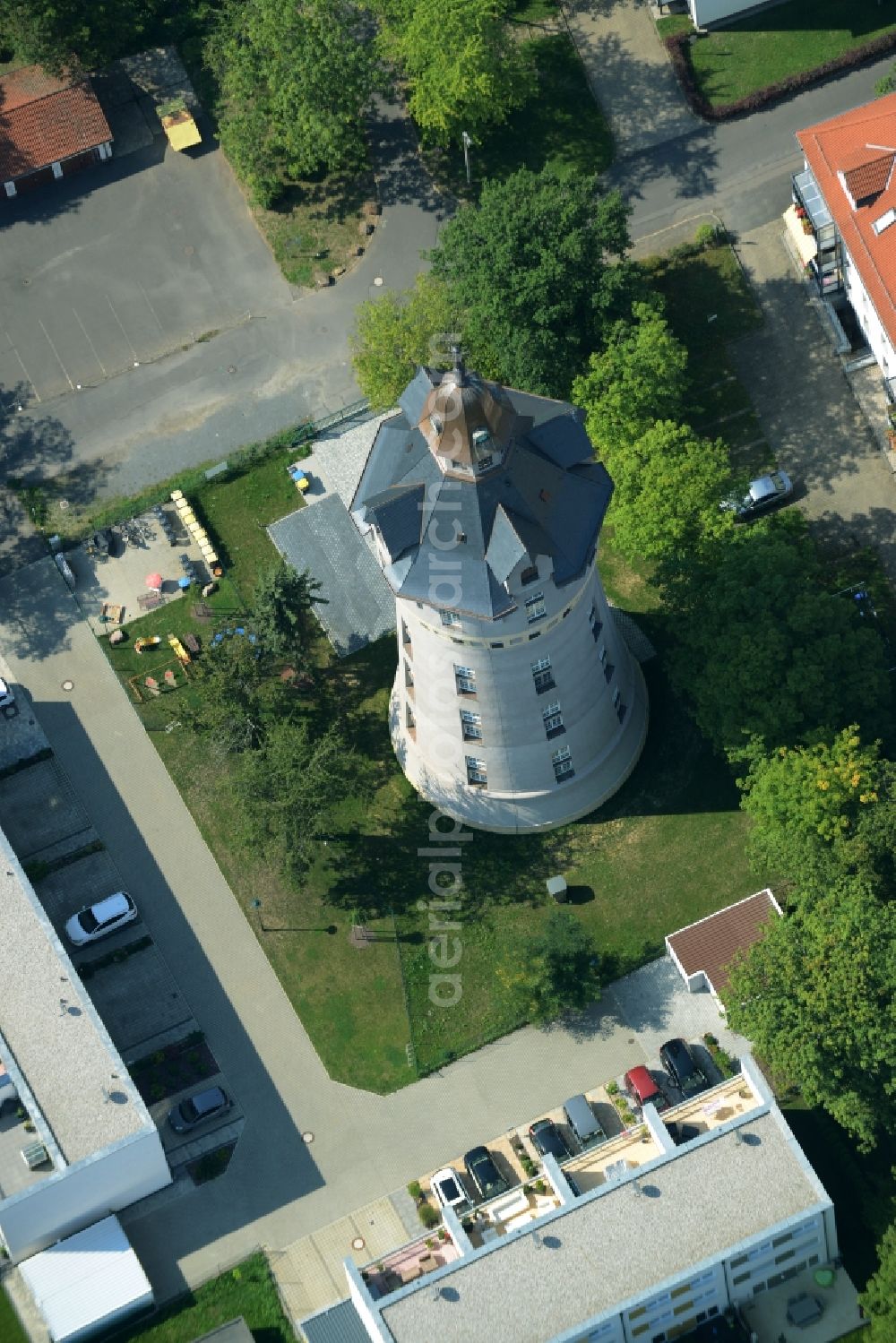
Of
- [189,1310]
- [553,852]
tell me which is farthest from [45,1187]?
[553,852]

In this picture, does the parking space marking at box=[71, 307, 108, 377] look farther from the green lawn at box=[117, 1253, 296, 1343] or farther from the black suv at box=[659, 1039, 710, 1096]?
the green lawn at box=[117, 1253, 296, 1343]

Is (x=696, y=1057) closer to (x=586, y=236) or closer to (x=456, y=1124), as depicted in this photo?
(x=456, y=1124)

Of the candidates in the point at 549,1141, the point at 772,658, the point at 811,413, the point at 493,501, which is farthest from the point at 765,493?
the point at 549,1141

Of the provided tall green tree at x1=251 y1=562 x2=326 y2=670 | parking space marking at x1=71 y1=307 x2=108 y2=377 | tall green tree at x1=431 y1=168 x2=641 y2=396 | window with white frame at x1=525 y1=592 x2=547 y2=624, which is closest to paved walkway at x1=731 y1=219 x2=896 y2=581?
tall green tree at x1=431 y1=168 x2=641 y2=396

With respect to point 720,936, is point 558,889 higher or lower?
higher

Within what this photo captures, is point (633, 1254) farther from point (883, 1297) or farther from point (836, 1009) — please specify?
point (836, 1009)
